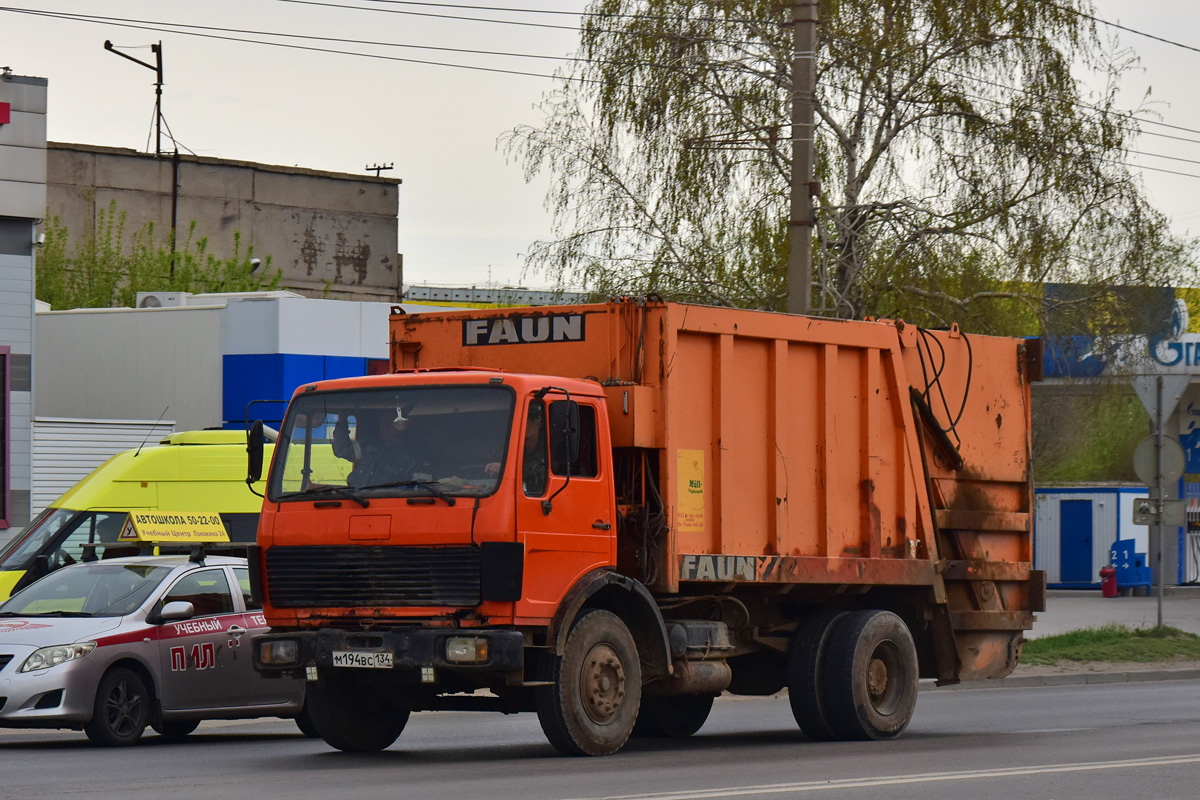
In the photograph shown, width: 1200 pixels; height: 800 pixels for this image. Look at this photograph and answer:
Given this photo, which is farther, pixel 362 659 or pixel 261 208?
pixel 261 208

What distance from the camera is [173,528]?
1794cm

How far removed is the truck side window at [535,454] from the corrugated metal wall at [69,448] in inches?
590

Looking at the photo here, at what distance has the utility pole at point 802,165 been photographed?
17281 mm

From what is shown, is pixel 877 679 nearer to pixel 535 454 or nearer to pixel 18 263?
pixel 535 454

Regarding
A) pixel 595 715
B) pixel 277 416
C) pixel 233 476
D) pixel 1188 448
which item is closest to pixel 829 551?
pixel 595 715

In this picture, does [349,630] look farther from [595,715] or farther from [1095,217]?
[1095,217]

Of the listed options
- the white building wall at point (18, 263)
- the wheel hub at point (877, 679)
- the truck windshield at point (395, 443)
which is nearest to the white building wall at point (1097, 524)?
the white building wall at point (18, 263)

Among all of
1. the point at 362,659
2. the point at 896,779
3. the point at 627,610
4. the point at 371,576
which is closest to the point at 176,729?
the point at 362,659

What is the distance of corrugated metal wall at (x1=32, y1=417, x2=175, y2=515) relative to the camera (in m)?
25.9

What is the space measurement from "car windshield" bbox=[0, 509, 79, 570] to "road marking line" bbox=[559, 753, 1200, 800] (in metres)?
11.4

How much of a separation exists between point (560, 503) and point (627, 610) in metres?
1.18

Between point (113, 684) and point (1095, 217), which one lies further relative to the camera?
point (1095, 217)

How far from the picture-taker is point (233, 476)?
20016 mm

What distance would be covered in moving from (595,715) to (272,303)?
19.2 metres
